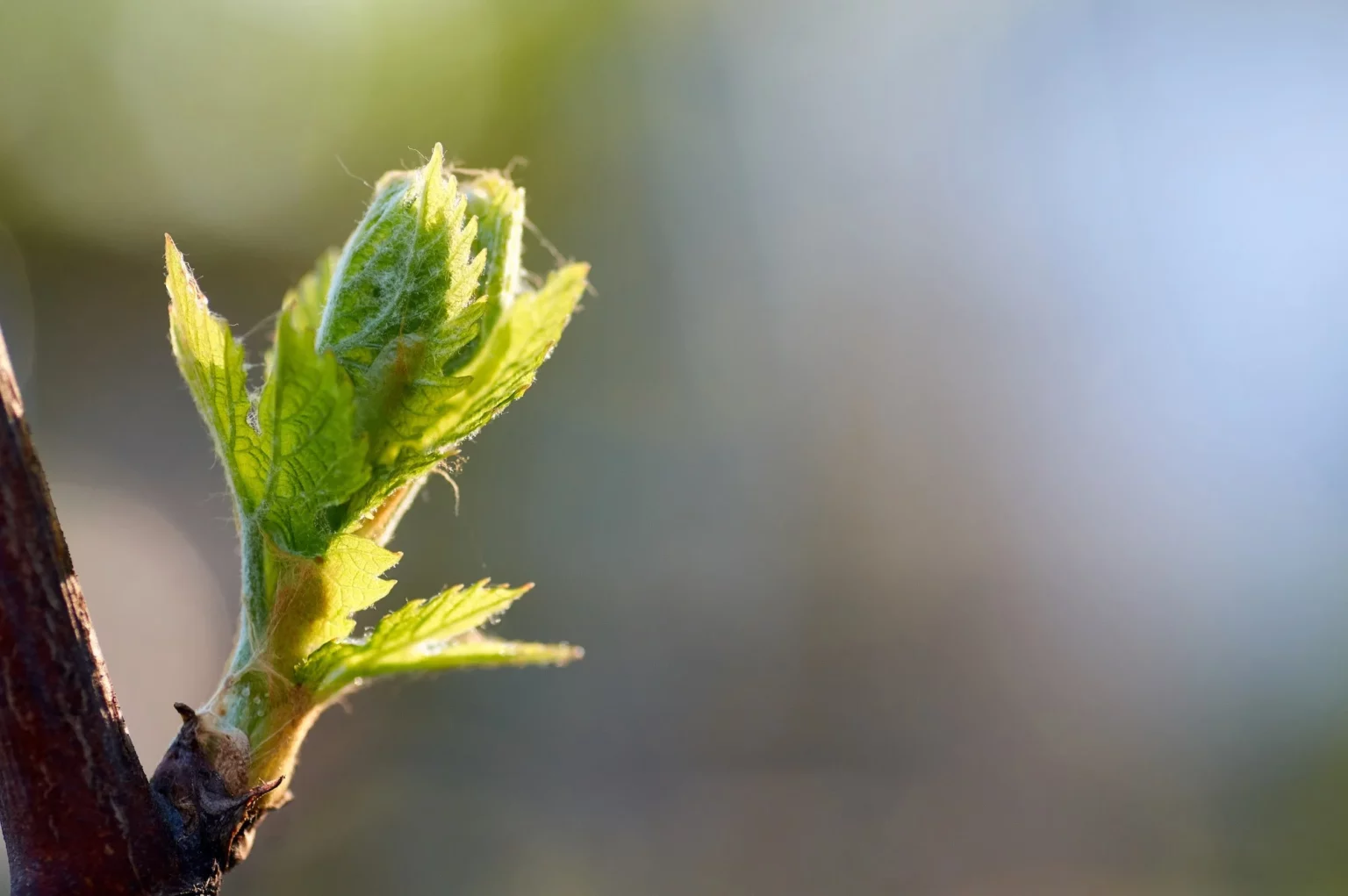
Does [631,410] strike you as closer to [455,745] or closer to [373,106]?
[455,745]

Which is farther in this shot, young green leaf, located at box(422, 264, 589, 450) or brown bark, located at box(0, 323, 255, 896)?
young green leaf, located at box(422, 264, 589, 450)

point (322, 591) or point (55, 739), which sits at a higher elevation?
point (322, 591)

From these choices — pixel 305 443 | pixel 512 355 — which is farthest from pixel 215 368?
pixel 512 355

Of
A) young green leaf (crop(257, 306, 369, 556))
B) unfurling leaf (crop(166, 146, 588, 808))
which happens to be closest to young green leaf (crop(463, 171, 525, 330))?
unfurling leaf (crop(166, 146, 588, 808))

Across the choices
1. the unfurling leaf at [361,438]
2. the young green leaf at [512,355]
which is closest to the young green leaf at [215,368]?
the unfurling leaf at [361,438]

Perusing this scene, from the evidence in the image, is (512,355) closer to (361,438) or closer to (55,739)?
(361,438)

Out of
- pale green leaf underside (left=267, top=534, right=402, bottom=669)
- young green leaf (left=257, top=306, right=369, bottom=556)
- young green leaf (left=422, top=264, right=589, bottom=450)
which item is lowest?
pale green leaf underside (left=267, top=534, right=402, bottom=669)

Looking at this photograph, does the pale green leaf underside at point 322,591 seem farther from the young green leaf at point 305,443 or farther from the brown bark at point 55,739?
the brown bark at point 55,739

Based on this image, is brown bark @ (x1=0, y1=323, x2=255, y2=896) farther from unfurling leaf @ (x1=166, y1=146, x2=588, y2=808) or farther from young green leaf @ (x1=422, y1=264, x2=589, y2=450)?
young green leaf @ (x1=422, y1=264, x2=589, y2=450)
